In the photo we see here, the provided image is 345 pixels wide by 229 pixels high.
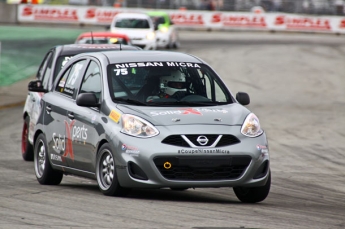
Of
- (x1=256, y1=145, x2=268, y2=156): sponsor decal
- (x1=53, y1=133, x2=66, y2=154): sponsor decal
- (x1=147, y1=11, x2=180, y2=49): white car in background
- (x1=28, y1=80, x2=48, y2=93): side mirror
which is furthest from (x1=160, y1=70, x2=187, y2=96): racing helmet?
(x1=147, y1=11, x2=180, y2=49): white car in background

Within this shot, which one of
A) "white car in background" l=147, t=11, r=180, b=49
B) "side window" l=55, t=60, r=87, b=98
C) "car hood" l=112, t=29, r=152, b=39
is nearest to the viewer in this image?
"side window" l=55, t=60, r=87, b=98

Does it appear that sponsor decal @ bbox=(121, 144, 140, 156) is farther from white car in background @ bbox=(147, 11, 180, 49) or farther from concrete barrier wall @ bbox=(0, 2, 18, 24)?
concrete barrier wall @ bbox=(0, 2, 18, 24)

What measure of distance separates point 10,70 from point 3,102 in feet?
24.4

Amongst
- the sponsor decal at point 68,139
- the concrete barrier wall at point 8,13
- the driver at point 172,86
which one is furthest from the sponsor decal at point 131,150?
the concrete barrier wall at point 8,13

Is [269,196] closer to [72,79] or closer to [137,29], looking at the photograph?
[72,79]

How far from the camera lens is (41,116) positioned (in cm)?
1145

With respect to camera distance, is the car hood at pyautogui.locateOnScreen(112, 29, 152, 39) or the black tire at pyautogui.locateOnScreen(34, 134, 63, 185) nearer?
the black tire at pyautogui.locateOnScreen(34, 134, 63, 185)

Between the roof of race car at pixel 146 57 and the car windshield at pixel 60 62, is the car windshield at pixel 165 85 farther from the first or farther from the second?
the car windshield at pixel 60 62

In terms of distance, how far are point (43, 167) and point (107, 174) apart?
189 centimetres

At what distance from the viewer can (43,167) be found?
1128 cm

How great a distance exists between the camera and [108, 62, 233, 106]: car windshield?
9.93 meters

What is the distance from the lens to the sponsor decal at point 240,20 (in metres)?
58.0

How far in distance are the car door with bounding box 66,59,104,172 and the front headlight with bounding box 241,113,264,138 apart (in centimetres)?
148

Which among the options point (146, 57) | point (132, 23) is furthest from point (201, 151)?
point (132, 23)
